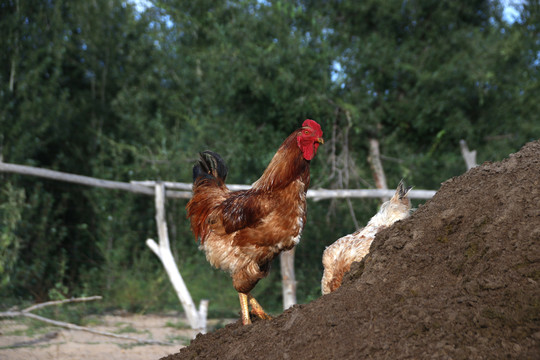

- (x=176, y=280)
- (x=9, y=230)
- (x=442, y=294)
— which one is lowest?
(x=176, y=280)

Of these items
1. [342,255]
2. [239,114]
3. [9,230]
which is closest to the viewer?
[342,255]

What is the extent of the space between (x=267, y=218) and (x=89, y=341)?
372 cm

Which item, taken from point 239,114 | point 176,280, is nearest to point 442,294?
point 176,280

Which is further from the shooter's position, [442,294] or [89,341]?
[89,341]

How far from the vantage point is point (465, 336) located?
1.95 metres

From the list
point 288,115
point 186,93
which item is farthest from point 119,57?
point 288,115

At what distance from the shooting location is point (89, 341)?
600 cm

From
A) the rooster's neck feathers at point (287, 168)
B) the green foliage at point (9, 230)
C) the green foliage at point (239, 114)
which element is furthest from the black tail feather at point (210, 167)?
the green foliage at point (9, 230)

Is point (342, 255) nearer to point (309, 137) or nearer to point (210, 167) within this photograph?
point (309, 137)

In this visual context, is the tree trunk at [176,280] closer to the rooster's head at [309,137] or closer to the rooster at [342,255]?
the rooster at [342,255]

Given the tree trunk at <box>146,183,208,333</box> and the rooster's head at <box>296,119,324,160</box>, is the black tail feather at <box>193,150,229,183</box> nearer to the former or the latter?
the rooster's head at <box>296,119,324,160</box>

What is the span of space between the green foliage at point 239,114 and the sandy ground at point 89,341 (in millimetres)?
1251

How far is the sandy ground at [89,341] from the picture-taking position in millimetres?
5066

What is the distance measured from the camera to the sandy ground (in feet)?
16.6
